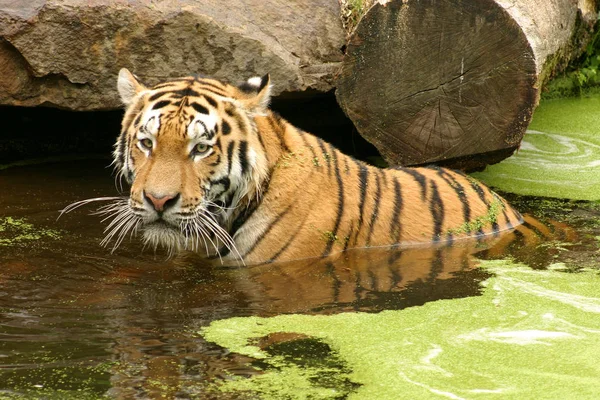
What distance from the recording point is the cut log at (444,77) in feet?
17.9

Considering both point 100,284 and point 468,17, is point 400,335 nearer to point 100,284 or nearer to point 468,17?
point 100,284

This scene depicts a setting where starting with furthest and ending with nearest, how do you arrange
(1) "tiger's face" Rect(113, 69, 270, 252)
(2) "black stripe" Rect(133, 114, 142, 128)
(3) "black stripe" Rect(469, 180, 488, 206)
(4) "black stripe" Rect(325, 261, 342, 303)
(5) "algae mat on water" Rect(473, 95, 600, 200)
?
(5) "algae mat on water" Rect(473, 95, 600, 200) → (3) "black stripe" Rect(469, 180, 488, 206) → (2) "black stripe" Rect(133, 114, 142, 128) → (1) "tiger's face" Rect(113, 69, 270, 252) → (4) "black stripe" Rect(325, 261, 342, 303)

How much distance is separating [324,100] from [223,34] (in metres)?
1.59

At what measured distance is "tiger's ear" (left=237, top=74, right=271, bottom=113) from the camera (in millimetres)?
4938

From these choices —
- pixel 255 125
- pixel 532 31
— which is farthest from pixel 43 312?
pixel 532 31

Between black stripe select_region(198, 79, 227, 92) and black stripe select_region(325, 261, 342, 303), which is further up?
black stripe select_region(198, 79, 227, 92)

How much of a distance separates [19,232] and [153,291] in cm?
140

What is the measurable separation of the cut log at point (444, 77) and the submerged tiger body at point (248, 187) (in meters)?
0.45

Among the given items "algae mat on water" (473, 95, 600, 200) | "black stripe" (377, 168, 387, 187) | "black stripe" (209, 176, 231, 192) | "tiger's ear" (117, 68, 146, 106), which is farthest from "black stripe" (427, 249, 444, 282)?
"tiger's ear" (117, 68, 146, 106)

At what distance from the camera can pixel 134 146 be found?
15.8ft

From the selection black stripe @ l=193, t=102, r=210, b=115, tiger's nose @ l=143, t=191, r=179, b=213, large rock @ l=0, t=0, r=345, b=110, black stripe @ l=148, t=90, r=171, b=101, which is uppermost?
large rock @ l=0, t=0, r=345, b=110

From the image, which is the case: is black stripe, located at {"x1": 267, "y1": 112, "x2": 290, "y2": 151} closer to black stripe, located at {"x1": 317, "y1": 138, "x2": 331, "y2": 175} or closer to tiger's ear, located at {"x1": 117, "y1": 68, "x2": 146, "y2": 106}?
black stripe, located at {"x1": 317, "y1": 138, "x2": 331, "y2": 175}

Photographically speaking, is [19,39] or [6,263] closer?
[6,263]

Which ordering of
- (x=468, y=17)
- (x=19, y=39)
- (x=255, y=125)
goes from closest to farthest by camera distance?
(x=255, y=125) < (x=468, y=17) < (x=19, y=39)
